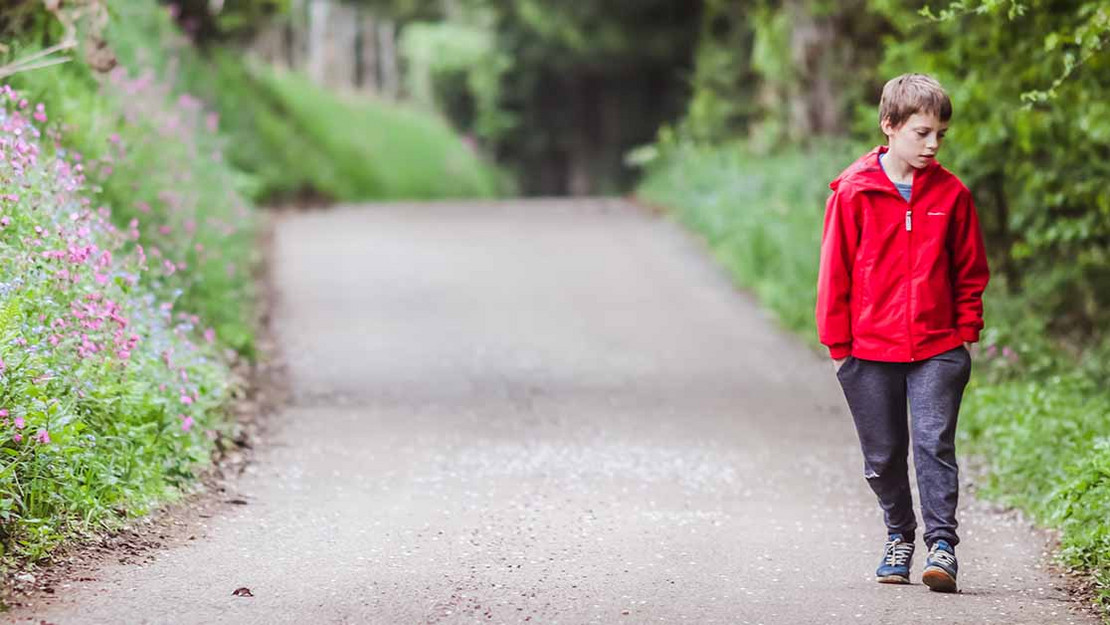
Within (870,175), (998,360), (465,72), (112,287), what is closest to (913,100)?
(870,175)

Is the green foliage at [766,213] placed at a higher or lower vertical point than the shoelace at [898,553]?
lower

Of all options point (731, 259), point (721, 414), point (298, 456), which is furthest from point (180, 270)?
point (731, 259)

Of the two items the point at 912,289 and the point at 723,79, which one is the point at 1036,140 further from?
the point at 723,79

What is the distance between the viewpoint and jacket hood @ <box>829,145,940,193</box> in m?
6.00

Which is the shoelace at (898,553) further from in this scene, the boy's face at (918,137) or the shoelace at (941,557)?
the boy's face at (918,137)

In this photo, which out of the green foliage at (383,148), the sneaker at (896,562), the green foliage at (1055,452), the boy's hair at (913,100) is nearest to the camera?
the boy's hair at (913,100)

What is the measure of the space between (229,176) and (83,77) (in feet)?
15.4

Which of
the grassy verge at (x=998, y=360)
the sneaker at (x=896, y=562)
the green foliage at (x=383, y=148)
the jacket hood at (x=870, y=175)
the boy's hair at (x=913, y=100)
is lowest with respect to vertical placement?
the green foliage at (x=383, y=148)

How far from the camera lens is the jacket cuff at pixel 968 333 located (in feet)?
19.6

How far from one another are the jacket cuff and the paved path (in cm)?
104

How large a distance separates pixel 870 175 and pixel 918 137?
26cm

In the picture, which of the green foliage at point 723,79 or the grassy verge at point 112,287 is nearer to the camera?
the grassy verge at point 112,287

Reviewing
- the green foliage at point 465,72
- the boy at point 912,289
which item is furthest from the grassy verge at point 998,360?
the green foliage at point 465,72

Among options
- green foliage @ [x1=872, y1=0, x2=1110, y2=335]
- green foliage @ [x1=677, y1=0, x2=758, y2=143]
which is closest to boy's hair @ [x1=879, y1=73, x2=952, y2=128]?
green foliage @ [x1=872, y1=0, x2=1110, y2=335]
